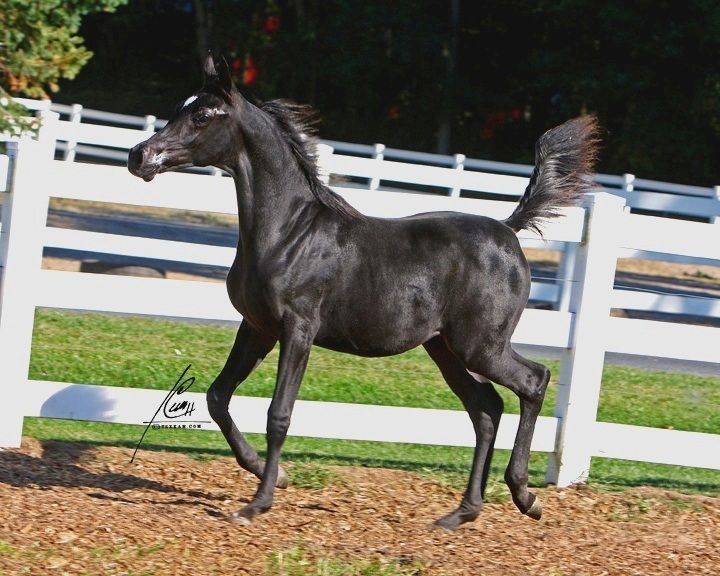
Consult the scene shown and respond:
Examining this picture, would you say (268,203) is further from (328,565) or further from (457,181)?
(457,181)

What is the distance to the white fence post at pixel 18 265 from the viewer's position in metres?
6.11

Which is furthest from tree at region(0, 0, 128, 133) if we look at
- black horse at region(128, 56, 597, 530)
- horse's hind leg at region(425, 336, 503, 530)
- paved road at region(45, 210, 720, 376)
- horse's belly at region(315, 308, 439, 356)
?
horse's hind leg at region(425, 336, 503, 530)

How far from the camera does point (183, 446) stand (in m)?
7.13

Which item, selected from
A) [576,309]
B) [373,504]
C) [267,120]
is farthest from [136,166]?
[576,309]

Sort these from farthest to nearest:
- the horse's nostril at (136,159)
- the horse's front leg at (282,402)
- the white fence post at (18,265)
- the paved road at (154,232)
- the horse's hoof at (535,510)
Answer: the paved road at (154,232), the white fence post at (18,265), the horse's hoof at (535,510), the horse's front leg at (282,402), the horse's nostril at (136,159)

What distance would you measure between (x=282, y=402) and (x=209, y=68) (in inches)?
65.7

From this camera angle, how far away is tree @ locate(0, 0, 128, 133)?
754 cm

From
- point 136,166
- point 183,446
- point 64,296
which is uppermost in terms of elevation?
point 136,166

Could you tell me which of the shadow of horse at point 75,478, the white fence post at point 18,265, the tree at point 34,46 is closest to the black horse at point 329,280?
the shadow of horse at point 75,478

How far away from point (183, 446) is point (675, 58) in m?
22.6

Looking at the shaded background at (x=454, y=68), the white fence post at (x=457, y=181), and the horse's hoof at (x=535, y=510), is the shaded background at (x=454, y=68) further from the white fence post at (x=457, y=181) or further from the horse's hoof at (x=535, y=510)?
the horse's hoof at (x=535, y=510)

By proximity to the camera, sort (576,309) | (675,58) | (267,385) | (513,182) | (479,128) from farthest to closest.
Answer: (479,128), (675,58), (513,182), (267,385), (576,309)

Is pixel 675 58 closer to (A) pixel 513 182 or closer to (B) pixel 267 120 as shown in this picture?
(A) pixel 513 182

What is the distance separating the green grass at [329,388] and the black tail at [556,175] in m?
1.63
